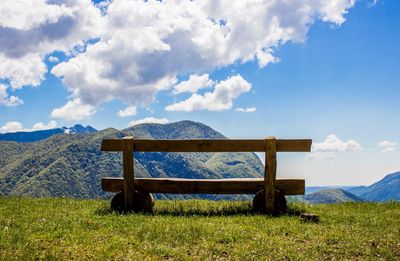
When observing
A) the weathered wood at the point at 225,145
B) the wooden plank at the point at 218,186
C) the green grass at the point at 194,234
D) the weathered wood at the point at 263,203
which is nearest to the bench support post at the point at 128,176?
the wooden plank at the point at 218,186

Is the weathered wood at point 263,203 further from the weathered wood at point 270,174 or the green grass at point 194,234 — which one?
the green grass at point 194,234

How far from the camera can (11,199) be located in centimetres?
1962

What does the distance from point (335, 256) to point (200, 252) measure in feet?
10.8

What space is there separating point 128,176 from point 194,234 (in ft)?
17.3

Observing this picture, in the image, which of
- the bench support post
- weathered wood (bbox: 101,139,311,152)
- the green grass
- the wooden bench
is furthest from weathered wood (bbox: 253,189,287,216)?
the bench support post

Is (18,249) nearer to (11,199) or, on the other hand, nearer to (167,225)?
(167,225)

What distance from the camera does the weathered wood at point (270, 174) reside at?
15.4 meters

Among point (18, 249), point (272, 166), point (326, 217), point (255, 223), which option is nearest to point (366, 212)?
point (326, 217)

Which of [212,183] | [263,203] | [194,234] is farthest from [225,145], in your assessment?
[194,234]

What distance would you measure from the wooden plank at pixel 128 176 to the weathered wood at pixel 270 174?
512 centimetres

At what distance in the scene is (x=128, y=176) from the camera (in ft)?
52.7

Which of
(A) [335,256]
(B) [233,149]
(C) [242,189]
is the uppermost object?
(B) [233,149]

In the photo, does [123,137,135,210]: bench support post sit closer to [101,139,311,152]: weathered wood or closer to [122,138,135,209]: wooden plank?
[122,138,135,209]: wooden plank

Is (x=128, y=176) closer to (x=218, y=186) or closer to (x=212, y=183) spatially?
(x=212, y=183)
